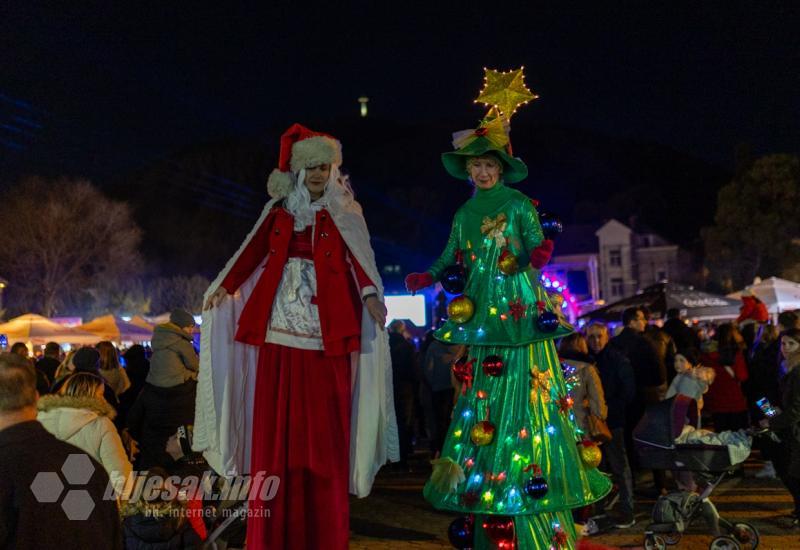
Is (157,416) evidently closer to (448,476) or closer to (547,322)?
(448,476)

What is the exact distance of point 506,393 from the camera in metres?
5.10

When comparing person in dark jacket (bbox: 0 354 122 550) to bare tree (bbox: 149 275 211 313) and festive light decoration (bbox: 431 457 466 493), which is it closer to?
festive light decoration (bbox: 431 457 466 493)

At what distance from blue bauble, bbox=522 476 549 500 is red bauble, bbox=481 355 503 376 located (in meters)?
0.65

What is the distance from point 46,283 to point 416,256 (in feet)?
173

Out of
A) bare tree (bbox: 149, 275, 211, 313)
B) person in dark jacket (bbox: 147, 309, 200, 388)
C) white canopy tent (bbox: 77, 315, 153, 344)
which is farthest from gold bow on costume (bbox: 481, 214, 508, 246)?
bare tree (bbox: 149, 275, 211, 313)

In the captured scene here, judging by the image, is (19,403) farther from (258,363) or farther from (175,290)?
(175,290)

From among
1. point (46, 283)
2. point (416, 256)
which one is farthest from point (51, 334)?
point (416, 256)

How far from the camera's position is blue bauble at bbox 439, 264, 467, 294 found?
17.4 feet

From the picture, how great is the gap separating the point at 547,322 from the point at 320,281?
139 cm

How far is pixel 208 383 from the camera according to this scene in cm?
520

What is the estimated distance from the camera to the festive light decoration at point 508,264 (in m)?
5.16

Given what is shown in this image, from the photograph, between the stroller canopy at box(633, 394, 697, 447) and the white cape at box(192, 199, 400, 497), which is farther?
the stroller canopy at box(633, 394, 697, 447)
